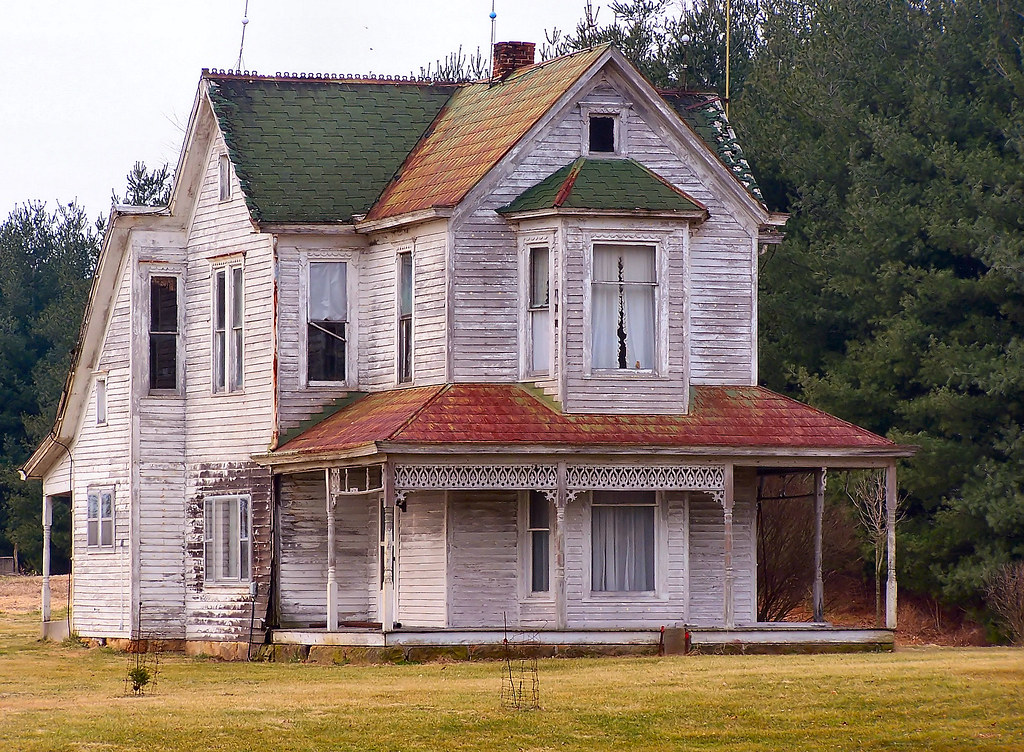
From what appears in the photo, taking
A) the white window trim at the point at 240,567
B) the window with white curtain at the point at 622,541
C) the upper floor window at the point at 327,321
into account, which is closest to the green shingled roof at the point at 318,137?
the upper floor window at the point at 327,321

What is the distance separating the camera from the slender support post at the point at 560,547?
92.9 feet

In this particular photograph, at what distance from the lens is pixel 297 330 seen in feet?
103

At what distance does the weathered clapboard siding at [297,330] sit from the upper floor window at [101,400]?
5.71 m

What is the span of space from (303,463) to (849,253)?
2008 centimetres

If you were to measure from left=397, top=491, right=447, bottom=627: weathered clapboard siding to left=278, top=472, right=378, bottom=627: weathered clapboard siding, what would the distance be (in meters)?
1.10

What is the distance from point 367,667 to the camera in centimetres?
2714

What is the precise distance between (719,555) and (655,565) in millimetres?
1372

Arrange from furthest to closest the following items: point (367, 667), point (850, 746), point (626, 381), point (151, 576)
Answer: point (151, 576)
point (626, 381)
point (367, 667)
point (850, 746)

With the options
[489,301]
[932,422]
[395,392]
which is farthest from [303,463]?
[932,422]

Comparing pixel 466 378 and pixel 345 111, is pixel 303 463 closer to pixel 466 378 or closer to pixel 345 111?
pixel 466 378

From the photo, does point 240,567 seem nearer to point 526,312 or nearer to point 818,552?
point 526,312

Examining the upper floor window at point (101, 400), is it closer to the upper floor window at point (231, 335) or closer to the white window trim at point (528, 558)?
the upper floor window at point (231, 335)

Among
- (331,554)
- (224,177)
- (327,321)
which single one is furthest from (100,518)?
(331,554)

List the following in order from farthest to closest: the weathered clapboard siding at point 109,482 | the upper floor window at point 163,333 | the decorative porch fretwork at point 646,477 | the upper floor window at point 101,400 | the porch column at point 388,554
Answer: the upper floor window at point 101,400 < the weathered clapboard siding at point 109,482 < the upper floor window at point 163,333 < the decorative porch fretwork at point 646,477 < the porch column at point 388,554
